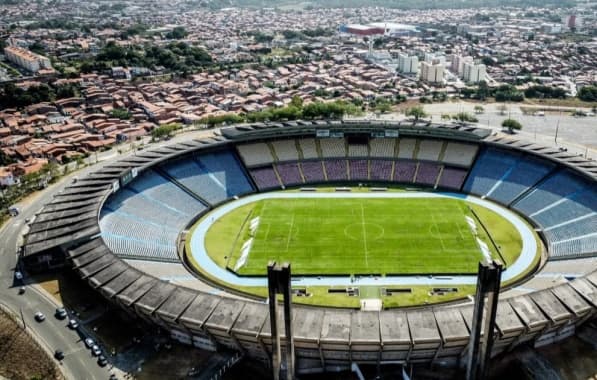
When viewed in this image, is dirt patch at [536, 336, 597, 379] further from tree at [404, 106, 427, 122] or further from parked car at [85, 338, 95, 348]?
tree at [404, 106, 427, 122]

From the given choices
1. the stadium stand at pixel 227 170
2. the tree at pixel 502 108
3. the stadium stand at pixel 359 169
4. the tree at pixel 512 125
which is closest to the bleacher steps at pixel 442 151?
the stadium stand at pixel 359 169

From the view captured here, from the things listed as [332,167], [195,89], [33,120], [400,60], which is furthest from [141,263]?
[400,60]

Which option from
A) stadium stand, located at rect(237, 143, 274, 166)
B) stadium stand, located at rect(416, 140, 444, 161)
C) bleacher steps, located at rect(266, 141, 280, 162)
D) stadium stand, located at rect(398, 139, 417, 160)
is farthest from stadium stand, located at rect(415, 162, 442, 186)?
stadium stand, located at rect(237, 143, 274, 166)

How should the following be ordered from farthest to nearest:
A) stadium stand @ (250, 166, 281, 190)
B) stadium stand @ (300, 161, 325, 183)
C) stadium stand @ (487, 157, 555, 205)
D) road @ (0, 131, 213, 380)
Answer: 1. stadium stand @ (300, 161, 325, 183)
2. stadium stand @ (250, 166, 281, 190)
3. stadium stand @ (487, 157, 555, 205)
4. road @ (0, 131, 213, 380)

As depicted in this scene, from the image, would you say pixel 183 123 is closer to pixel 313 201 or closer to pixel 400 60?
pixel 313 201

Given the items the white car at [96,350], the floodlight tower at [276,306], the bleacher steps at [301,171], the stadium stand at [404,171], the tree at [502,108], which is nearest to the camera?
the floodlight tower at [276,306]

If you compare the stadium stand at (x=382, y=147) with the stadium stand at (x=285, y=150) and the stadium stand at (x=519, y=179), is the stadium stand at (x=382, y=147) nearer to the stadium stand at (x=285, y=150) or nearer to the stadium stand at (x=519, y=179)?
the stadium stand at (x=285, y=150)
